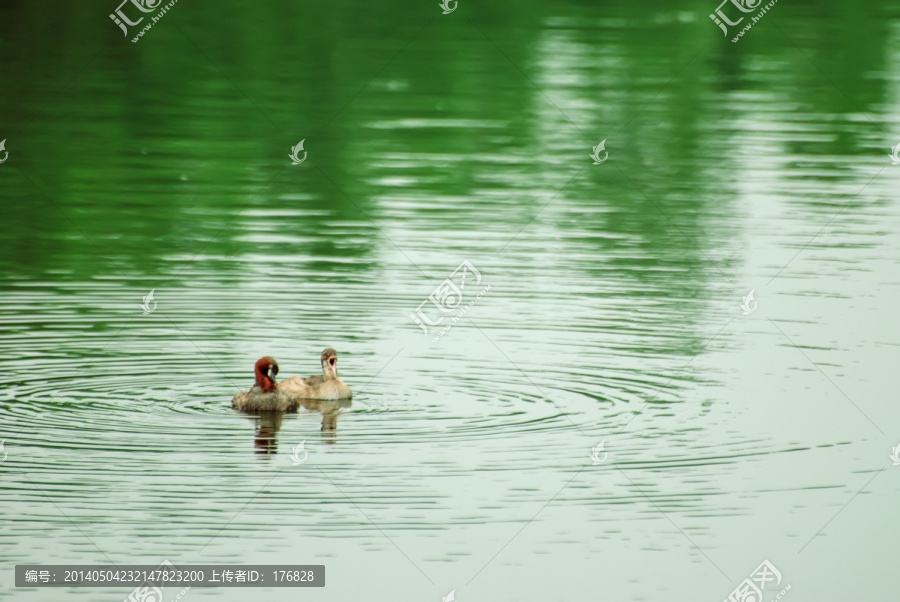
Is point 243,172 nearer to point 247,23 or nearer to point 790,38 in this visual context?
point 247,23

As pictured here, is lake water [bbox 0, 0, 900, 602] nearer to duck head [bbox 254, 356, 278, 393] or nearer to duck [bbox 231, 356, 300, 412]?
duck [bbox 231, 356, 300, 412]

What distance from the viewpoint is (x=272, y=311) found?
54.8ft

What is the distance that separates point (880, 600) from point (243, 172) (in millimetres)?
15072

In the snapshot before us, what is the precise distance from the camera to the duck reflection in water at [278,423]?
12852 mm

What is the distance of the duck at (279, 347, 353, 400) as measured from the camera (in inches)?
549

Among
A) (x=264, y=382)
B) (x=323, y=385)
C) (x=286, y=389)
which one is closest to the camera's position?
(x=264, y=382)

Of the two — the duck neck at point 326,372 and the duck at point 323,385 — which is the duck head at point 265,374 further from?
the duck neck at point 326,372

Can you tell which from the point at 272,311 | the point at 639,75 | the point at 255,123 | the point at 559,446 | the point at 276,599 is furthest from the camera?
the point at 639,75

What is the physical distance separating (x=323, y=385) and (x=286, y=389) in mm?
424

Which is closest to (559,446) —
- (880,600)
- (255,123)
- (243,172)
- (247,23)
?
(880,600)

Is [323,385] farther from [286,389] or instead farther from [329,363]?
[286,389]

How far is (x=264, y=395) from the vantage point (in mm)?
13656

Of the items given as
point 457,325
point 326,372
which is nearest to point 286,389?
point 326,372

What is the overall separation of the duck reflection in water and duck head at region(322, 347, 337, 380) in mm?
223
